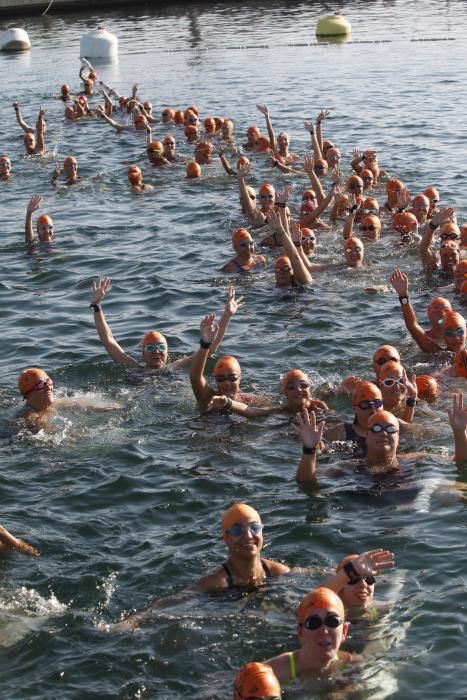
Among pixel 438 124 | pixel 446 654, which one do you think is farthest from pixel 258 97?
pixel 446 654

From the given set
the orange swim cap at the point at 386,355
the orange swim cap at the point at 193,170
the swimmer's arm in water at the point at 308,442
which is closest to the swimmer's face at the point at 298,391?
the orange swim cap at the point at 386,355

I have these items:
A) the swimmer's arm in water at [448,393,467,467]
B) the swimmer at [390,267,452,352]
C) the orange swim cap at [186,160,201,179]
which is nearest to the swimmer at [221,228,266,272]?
the swimmer at [390,267,452,352]

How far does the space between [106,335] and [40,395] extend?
1622 mm

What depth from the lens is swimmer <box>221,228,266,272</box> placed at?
19578 mm

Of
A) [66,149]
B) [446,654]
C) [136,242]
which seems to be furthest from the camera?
[66,149]

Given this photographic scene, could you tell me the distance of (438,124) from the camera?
32.8 m

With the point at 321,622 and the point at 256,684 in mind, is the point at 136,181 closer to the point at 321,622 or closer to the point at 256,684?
the point at 321,622

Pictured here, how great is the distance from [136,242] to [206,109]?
15.2m

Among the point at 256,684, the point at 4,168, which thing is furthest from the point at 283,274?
the point at 4,168

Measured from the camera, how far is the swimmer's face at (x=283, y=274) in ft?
61.0

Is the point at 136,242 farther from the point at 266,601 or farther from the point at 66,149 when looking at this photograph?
the point at 266,601

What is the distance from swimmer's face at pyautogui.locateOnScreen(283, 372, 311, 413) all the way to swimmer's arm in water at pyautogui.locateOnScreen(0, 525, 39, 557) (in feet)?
12.6

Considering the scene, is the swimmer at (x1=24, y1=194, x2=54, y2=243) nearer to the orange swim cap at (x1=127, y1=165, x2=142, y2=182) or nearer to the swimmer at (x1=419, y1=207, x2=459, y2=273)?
the orange swim cap at (x1=127, y1=165, x2=142, y2=182)

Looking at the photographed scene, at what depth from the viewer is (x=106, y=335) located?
15.3 m
